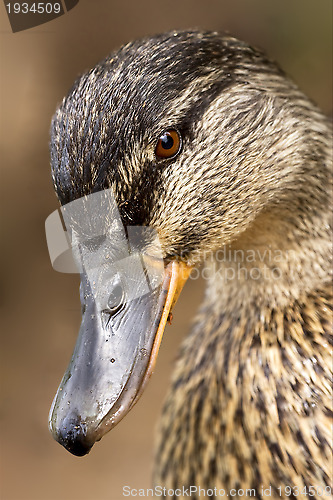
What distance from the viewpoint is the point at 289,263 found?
1225mm

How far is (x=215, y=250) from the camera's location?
118cm

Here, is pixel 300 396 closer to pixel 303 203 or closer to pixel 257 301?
pixel 257 301

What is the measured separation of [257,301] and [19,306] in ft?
4.36

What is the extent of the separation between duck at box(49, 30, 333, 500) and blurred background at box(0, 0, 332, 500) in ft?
2.96

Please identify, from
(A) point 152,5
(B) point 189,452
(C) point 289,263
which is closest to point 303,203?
(C) point 289,263

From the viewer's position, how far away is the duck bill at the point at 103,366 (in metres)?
0.96

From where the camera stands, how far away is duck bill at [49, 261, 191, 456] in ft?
3.15

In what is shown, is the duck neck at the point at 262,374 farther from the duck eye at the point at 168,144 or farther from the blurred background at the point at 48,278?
the blurred background at the point at 48,278

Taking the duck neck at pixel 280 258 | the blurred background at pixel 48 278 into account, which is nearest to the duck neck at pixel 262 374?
the duck neck at pixel 280 258

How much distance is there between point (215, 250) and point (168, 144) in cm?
27
